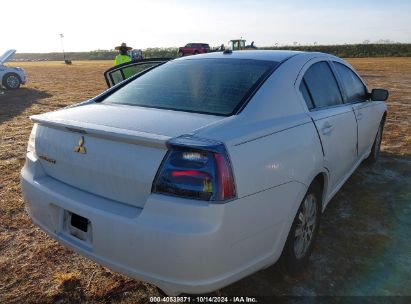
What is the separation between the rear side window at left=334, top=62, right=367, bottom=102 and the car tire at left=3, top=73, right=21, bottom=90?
14935 mm

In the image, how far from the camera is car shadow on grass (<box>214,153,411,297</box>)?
8.82 ft

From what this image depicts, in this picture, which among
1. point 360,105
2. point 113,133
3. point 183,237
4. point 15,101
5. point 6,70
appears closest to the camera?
point 183,237

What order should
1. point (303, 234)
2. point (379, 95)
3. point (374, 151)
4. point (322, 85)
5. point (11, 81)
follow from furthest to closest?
1. point (11, 81)
2. point (374, 151)
3. point (379, 95)
4. point (322, 85)
5. point (303, 234)

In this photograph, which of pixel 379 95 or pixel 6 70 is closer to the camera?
pixel 379 95

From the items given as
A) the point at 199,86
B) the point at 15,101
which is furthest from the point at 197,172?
the point at 15,101

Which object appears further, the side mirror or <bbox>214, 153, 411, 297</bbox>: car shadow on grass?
the side mirror

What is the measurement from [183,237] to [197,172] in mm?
329

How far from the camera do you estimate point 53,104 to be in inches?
466

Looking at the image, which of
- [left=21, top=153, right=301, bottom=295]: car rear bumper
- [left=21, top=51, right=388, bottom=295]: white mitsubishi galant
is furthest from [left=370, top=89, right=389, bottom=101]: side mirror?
[left=21, top=153, right=301, bottom=295]: car rear bumper

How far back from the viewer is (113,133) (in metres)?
2.14

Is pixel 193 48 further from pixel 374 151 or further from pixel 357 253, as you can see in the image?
pixel 357 253

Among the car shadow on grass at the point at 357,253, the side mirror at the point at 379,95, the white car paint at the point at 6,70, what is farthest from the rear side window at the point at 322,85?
the white car paint at the point at 6,70

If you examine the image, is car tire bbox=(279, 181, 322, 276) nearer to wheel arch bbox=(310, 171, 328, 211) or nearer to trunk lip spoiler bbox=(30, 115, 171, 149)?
wheel arch bbox=(310, 171, 328, 211)

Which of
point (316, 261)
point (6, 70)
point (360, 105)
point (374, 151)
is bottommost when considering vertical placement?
point (316, 261)
